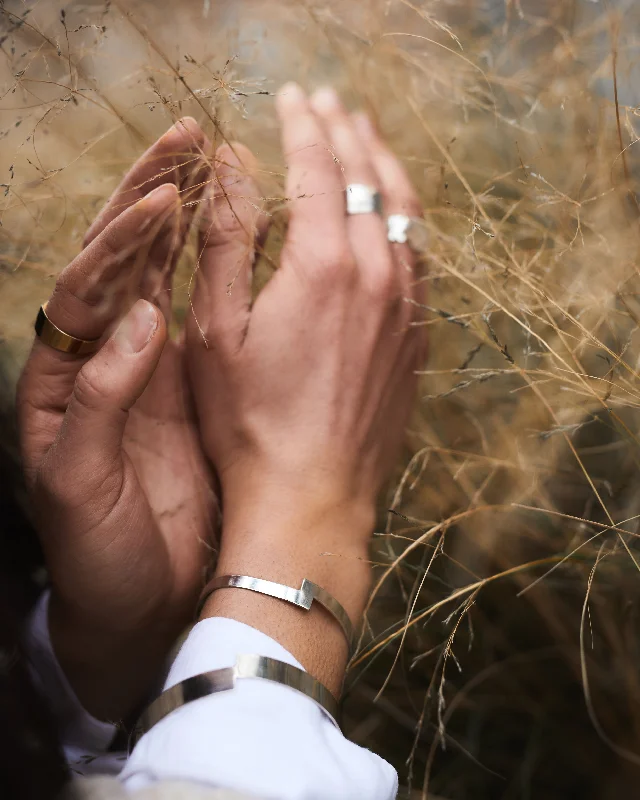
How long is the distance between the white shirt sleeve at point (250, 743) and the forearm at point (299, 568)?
0.02m

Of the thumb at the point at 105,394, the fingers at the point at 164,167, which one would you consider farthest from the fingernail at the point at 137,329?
the fingers at the point at 164,167

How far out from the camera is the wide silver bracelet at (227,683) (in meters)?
0.46

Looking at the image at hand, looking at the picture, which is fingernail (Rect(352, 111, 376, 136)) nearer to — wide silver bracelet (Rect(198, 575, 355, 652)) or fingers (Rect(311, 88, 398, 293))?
fingers (Rect(311, 88, 398, 293))

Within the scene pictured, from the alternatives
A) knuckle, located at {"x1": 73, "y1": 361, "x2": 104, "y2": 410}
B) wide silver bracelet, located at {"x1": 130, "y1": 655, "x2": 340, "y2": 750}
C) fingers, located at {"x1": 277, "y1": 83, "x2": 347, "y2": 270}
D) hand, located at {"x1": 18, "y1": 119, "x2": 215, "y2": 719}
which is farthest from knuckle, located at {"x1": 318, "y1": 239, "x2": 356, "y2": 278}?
wide silver bracelet, located at {"x1": 130, "y1": 655, "x2": 340, "y2": 750}

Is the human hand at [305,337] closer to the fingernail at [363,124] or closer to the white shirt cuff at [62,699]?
the fingernail at [363,124]

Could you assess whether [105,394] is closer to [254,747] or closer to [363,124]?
[254,747]

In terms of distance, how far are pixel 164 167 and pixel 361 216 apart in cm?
21

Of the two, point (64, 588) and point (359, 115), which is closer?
point (64, 588)

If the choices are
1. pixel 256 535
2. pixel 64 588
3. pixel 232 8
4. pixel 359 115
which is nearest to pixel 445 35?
pixel 359 115

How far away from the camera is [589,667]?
731mm

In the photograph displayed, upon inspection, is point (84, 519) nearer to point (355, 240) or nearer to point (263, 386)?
point (263, 386)

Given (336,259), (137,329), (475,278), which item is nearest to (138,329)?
(137,329)

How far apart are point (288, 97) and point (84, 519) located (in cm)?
50

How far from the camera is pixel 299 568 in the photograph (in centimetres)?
55
